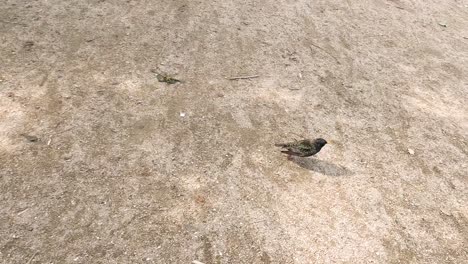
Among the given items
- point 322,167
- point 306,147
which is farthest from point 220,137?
point 322,167

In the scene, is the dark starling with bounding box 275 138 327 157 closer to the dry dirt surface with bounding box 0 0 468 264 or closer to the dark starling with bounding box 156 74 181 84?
the dry dirt surface with bounding box 0 0 468 264

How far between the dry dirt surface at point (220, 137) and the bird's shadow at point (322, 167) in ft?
0.08

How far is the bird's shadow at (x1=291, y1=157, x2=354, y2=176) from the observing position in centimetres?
598

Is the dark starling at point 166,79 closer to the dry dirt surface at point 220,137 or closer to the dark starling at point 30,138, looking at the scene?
the dry dirt surface at point 220,137

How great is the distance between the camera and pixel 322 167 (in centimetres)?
604

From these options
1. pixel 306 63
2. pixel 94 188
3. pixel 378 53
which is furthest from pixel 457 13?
pixel 94 188

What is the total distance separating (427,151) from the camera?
6625mm

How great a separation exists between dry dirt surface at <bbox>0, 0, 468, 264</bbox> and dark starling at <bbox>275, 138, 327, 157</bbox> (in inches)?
8.4

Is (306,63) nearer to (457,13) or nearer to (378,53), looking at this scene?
(378,53)

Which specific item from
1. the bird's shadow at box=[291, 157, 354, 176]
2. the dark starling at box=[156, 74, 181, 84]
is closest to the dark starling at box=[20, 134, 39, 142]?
the dark starling at box=[156, 74, 181, 84]

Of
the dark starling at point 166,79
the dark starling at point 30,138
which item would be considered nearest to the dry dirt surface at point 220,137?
the dark starling at point 30,138

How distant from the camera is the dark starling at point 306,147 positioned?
19.2 feet

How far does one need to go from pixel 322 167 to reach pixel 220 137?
164 centimetres

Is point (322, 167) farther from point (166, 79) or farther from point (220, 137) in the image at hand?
point (166, 79)
